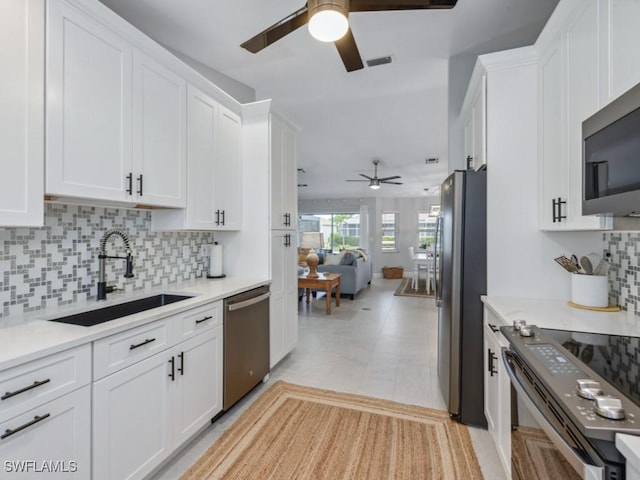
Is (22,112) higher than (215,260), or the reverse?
(22,112)

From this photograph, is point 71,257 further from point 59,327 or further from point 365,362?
point 365,362

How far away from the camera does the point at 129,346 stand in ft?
4.93

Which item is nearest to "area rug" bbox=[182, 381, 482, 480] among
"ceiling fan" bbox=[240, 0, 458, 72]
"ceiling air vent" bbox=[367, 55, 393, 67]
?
"ceiling fan" bbox=[240, 0, 458, 72]

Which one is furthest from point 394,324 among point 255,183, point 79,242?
point 79,242

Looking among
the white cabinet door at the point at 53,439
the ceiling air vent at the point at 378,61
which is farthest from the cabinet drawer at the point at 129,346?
the ceiling air vent at the point at 378,61

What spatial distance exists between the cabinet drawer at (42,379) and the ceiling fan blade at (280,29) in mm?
1841

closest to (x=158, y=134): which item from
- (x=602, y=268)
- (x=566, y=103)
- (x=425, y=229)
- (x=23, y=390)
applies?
(x=23, y=390)

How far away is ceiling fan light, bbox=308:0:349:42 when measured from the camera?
1.46 m

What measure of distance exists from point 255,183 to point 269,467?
7.02ft

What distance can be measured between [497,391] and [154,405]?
1820 mm

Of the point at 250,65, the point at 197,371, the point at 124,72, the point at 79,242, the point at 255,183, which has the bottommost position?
the point at 197,371

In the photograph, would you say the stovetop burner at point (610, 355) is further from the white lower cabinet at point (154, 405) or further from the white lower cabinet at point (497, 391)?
the white lower cabinet at point (154, 405)

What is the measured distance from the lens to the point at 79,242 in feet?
6.16

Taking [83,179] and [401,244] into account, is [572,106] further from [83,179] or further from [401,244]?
[401,244]
